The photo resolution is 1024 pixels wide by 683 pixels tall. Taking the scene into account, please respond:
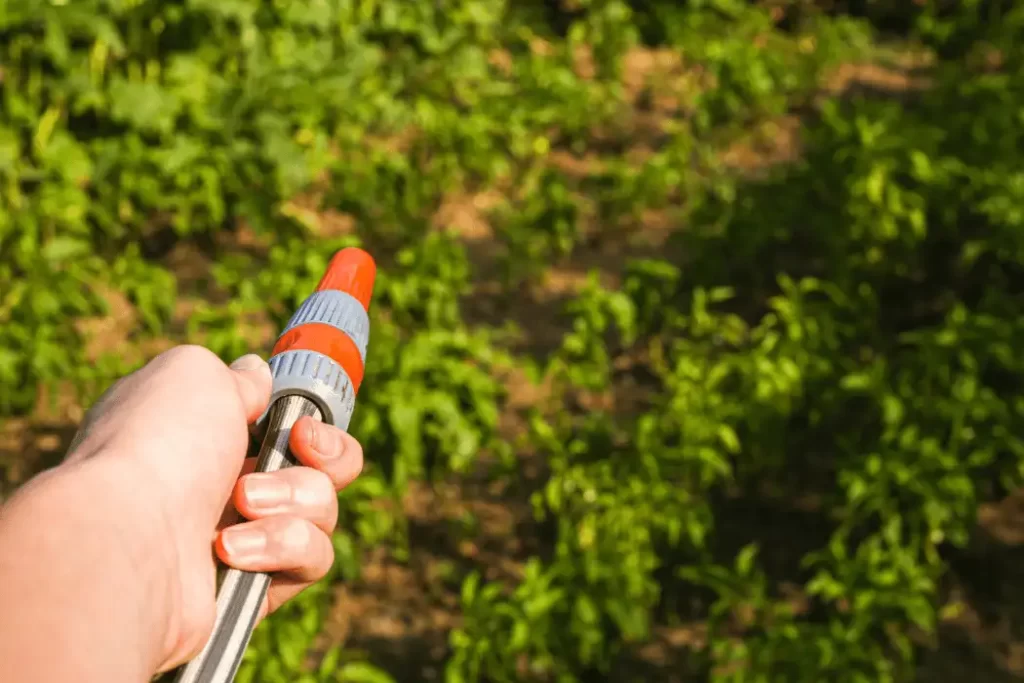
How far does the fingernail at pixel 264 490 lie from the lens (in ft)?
4.28

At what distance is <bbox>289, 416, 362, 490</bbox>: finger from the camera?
4.36 ft

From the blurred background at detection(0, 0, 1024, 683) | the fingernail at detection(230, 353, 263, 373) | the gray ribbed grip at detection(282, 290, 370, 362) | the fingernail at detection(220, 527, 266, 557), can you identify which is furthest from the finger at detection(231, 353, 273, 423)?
the blurred background at detection(0, 0, 1024, 683)

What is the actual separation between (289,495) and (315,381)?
0.48 feet

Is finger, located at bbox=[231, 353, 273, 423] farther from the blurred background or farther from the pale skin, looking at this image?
the blurred background

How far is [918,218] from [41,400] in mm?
3151

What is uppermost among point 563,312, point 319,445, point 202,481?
point 319,445

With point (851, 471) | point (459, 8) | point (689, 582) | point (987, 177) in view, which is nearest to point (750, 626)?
point (689, 582)

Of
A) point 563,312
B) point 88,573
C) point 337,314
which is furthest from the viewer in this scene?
Answer: point 563,312

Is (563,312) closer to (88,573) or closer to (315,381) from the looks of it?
(315,381)

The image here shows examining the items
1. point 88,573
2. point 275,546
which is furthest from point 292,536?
point 88,573

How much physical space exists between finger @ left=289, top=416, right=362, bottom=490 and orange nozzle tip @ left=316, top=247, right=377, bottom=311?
0.68ft

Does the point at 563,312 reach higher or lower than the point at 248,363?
lower

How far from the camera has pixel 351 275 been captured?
1508mm

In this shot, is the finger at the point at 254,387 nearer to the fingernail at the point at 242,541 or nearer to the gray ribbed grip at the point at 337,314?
the gray ribbed grip at the point at 337,314
